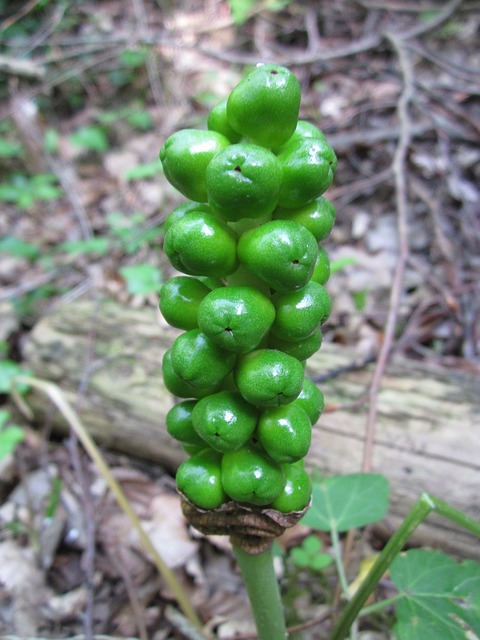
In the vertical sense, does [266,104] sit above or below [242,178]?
above

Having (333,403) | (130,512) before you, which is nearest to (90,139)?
(333,403)


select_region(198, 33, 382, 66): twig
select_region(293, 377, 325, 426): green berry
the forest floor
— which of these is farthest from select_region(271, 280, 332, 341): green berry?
select_region(198, 33, 382, 66): twig

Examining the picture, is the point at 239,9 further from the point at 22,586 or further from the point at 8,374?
the point at 22,586

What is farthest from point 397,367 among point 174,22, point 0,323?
point 174,22

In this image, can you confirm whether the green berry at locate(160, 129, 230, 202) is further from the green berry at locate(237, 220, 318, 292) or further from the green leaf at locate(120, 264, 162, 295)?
the green leaf at locate(120, 264, 162, 295)

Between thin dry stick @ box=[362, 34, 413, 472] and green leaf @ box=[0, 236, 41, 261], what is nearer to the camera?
thin dry stick @ box=[362, 34, 413, 472]
